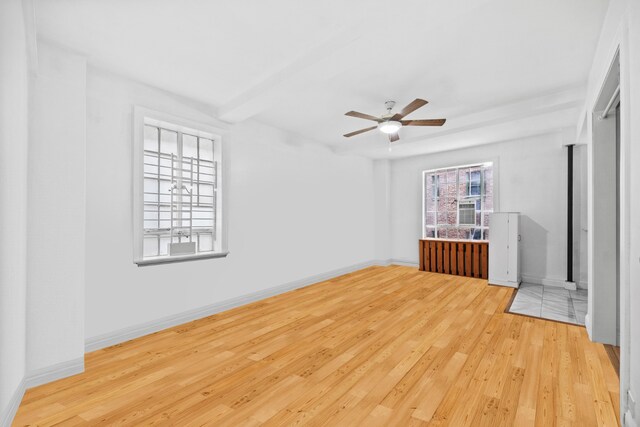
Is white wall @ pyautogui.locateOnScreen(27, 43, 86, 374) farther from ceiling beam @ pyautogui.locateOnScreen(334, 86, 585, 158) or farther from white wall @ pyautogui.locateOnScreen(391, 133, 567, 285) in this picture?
white wall @ pyautogui.locateOnScreen(391, 133, 567, 285)

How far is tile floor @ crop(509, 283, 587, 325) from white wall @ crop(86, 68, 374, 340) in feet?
10.8

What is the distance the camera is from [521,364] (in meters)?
2.52

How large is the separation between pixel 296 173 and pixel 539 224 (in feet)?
15.3

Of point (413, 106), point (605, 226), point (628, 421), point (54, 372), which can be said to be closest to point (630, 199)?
point (628, 421)

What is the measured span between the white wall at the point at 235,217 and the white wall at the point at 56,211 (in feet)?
1.09

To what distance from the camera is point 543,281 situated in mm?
5391

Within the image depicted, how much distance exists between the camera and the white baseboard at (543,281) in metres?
5.22

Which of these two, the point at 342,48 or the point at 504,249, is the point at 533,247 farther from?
the point at 342,48

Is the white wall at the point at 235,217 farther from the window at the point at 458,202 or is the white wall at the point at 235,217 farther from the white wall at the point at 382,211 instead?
the window at the point at 458,202

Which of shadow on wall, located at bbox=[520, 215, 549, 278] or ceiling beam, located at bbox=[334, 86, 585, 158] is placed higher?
ceiling beam, located at bbox=[334, 86, 585, 158]

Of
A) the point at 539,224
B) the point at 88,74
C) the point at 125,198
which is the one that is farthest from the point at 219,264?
the point at 539,224

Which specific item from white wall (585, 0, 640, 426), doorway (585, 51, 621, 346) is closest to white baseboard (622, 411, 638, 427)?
white wall (585, 0, 640, 426)

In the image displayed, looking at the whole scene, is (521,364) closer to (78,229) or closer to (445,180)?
(78,229)

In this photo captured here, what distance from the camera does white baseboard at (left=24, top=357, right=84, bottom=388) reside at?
2.30 metres
